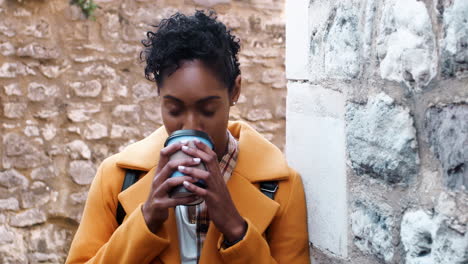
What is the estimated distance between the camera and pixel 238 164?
5.51 feet

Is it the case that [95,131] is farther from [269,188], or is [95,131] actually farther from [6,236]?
[269,188]

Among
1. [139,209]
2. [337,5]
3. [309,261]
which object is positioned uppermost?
[337,5]

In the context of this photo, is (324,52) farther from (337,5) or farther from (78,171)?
(78,171)

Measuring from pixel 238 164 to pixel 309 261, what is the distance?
0.36 m

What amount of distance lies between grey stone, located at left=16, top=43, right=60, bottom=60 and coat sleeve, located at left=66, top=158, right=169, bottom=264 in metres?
2.74

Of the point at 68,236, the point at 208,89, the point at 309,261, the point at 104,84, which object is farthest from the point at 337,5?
the point at 68,236

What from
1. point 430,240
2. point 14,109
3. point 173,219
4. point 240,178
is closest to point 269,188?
point 240,178

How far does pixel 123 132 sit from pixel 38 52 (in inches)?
35.0

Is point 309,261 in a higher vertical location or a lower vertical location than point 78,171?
higher

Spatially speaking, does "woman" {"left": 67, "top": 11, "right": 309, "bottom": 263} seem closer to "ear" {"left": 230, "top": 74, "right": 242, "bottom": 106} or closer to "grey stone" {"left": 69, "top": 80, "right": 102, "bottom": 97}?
"ear" {"left": 230, "top": 74, "right": 242, "bottom": 106}

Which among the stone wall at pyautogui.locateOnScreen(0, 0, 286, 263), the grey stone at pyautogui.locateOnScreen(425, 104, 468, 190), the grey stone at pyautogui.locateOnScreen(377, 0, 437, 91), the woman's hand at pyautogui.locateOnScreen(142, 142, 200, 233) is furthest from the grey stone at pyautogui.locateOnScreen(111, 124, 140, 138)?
the grey stone at pyautogui.locateOnScreen(425, 104, 468, 190)

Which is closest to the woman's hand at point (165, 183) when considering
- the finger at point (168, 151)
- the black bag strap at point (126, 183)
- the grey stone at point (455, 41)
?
the finger at point (168, 151)

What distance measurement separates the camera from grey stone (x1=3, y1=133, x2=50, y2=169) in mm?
4023

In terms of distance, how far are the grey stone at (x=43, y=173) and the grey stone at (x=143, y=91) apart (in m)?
0.86
